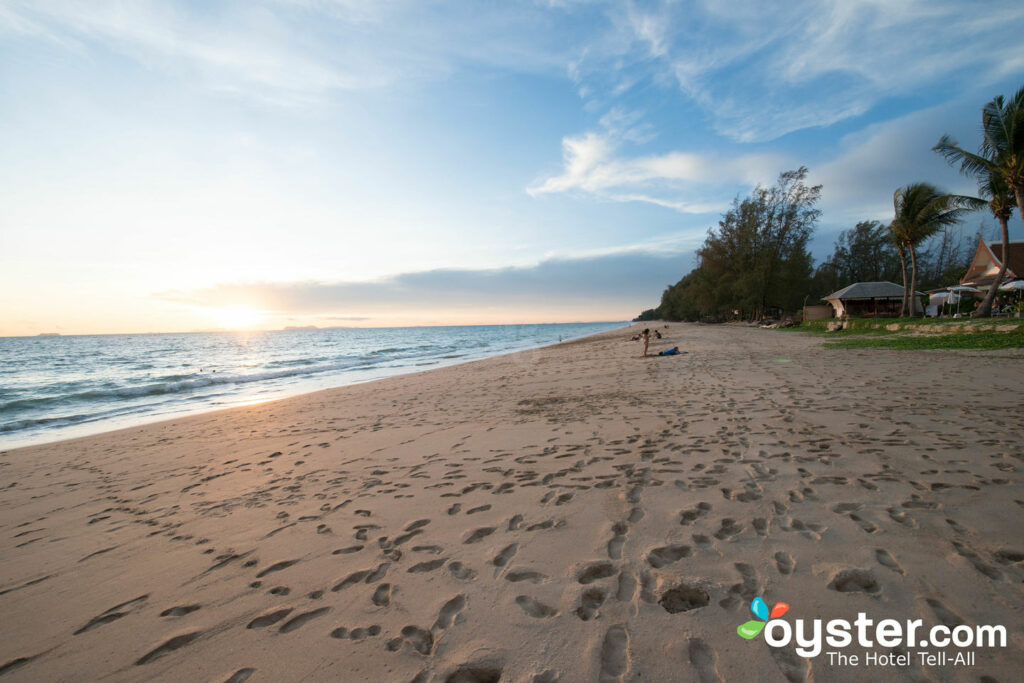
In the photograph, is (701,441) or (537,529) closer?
(537,529)

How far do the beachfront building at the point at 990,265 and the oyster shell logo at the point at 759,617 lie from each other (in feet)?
134

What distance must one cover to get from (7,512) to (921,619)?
339 inches

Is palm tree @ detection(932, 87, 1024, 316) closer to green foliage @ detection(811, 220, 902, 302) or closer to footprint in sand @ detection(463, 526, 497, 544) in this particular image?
footprint in sand @ detection(463, 526, 497, 544)

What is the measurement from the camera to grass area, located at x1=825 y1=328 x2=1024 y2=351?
12.2 m

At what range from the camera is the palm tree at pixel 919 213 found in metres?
25.0

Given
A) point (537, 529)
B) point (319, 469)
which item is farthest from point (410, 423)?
point (537, 529)

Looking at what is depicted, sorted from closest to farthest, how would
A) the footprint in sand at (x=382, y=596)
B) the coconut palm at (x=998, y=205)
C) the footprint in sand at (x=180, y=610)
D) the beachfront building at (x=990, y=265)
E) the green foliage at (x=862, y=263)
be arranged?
the footprint in sand at (x=382, y=596), the footprint in sand at (x=180, y=610), the coconut palm at (x=998, y=205), the beachfront building at (x=990, y=265), the green foliage at (x=862, y=263)

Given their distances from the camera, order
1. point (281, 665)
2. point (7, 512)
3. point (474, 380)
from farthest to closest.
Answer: point (474, 380), point (7, 512), point (281, 665)

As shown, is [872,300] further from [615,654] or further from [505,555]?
[615,654]

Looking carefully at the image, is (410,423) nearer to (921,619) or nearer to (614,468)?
(614,468)

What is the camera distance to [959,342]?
13312 millimetres

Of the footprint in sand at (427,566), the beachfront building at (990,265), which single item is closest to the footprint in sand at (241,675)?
the footprint in sand at (427,566)

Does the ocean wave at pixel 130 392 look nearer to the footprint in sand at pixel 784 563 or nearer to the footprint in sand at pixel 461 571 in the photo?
the footprint in sand at pixel 461 571

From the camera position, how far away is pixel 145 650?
7.67ft
